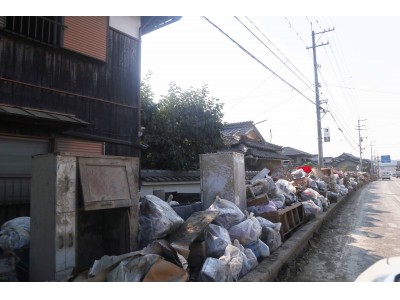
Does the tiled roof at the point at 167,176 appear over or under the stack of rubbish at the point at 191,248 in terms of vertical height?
over

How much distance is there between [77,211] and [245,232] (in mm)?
2339

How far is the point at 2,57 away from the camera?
554 centimetres

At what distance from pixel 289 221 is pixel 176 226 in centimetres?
392

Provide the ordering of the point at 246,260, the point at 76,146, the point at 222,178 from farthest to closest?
the point at 76,146 → the point at 222,178 → the point at 246,260

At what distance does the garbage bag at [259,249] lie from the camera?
4.50m

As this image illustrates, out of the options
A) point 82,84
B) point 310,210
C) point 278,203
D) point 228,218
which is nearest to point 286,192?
point 310,210

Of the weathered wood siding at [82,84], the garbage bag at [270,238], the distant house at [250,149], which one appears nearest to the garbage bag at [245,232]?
the garbage bag at [270,238]

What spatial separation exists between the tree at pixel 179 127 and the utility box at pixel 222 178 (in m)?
4.96

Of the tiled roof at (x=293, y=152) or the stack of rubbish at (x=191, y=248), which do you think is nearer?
the stack of rubbish at (x=191, y=248)

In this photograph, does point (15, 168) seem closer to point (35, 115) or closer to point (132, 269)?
point (35, 115)

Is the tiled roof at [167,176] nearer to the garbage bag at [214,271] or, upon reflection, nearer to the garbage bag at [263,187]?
the garbage bag at [263,187]

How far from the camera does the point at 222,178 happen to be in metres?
5.74

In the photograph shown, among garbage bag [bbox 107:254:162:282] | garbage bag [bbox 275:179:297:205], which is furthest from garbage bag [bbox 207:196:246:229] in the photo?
garbage bag [bbox 275:179:297:205]

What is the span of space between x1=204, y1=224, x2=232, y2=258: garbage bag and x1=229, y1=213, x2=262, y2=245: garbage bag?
0.27m
